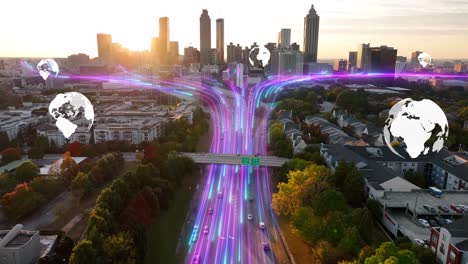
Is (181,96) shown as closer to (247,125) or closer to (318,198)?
(247,125)

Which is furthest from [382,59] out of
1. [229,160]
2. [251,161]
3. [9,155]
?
[9,155]

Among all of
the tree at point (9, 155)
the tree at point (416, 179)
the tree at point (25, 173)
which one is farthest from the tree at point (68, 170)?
the tree at point (416, 179)

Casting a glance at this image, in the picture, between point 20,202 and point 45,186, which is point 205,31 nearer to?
point 45,186

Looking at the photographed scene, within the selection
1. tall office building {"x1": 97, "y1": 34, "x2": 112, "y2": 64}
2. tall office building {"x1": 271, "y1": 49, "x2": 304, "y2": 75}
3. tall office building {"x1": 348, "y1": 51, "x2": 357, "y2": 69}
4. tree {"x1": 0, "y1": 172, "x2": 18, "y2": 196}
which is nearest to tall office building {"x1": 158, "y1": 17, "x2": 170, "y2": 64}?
tall office building {"x1": 97, "y1": 34, "x2": 112, "y2": 64}

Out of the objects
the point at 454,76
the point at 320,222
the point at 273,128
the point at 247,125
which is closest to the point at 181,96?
the point at 247,125

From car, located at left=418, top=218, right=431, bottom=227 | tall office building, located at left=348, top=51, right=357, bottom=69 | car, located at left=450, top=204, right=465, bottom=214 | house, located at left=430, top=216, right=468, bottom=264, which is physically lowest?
car, located at left=418, top=218, right=431, bottom=227

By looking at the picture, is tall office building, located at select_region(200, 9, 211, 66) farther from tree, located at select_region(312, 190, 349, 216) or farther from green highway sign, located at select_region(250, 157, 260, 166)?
tree, located at select_region(312, 190, 349, 216)
